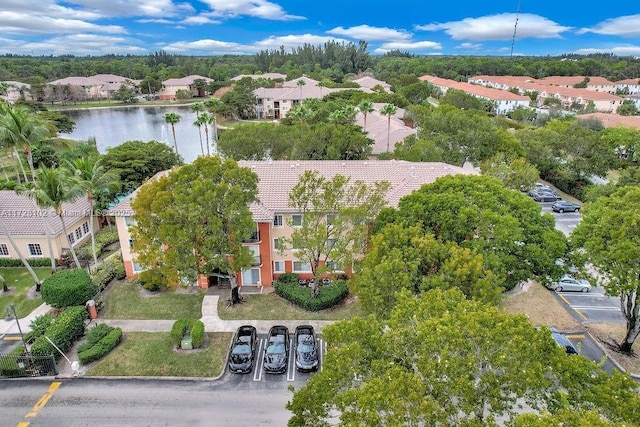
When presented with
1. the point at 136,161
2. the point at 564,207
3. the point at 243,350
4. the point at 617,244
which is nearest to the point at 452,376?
the point at 243,350

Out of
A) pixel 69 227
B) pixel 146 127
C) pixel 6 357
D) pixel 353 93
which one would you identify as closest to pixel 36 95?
pixel 146 127

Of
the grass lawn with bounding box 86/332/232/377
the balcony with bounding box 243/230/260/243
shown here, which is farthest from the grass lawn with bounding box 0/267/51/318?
the balcony with bounding box 243/230/260/243

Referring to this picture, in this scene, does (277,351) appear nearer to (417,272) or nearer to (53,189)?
(417,272)

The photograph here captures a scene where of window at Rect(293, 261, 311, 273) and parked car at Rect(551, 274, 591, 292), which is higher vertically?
window at Rect(293, 261, 311, 273)

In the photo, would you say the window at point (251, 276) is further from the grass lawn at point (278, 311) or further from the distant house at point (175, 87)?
the distant house at point (175, 87)

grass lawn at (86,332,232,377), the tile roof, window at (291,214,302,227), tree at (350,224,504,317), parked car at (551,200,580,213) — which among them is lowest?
grass lawn at (86,332,232,377)

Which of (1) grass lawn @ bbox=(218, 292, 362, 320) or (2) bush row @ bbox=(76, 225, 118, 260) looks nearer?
(1) grass lawn @ bbox=(218, 292, 362, 320)

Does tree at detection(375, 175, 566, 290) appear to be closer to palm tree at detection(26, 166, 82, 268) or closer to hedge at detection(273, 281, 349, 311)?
hedge at detection(273, 281, 349, 311)
